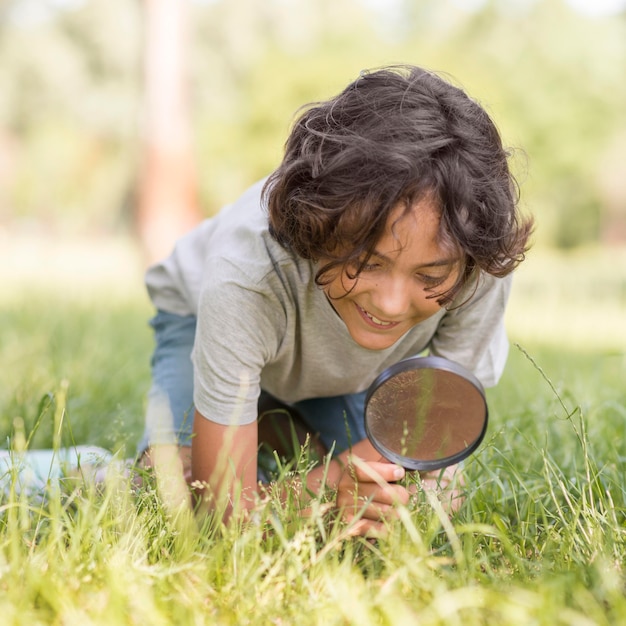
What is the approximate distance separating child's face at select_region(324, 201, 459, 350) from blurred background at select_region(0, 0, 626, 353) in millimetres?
4308

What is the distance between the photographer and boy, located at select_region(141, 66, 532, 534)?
1.92 m

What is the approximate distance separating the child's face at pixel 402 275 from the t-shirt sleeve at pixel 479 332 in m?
0.42

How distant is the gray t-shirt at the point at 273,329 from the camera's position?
7.24 feet

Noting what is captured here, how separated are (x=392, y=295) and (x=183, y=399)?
1.11 metres

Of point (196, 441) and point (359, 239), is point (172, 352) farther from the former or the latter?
point (359, 239)

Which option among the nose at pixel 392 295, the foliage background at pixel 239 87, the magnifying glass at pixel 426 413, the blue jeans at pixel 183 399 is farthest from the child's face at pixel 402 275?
the foliage background at pixel 239 87

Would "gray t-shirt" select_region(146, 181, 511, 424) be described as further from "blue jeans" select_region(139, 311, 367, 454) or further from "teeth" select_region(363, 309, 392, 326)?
"teeth" select_region(363, 309, 392, 326)

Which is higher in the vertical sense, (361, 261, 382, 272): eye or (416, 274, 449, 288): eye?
(361, 261, 382, 272): eye

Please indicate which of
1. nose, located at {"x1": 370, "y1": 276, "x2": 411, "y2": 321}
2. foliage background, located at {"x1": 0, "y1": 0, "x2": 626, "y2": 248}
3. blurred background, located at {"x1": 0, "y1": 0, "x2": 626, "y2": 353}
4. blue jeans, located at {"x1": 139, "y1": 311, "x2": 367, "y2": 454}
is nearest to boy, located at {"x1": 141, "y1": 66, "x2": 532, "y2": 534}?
nose, located at {"x1": 370, "y1": 276, "x2": 411, "y2": 321}

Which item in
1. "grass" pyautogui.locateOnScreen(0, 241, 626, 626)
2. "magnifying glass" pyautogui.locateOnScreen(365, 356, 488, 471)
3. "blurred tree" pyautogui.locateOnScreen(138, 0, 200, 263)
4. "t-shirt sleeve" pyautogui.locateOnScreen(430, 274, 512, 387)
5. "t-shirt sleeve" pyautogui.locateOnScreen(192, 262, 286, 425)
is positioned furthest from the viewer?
"blurred tree" pyautogui.locateOnScreen(138, 0, 200, 263)

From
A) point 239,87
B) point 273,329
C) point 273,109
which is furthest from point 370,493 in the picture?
point 239,87

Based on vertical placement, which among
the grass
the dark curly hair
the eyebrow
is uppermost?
the dark curly hair

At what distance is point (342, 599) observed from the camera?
4.90 feet

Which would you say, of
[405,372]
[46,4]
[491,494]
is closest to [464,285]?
[405,372]
